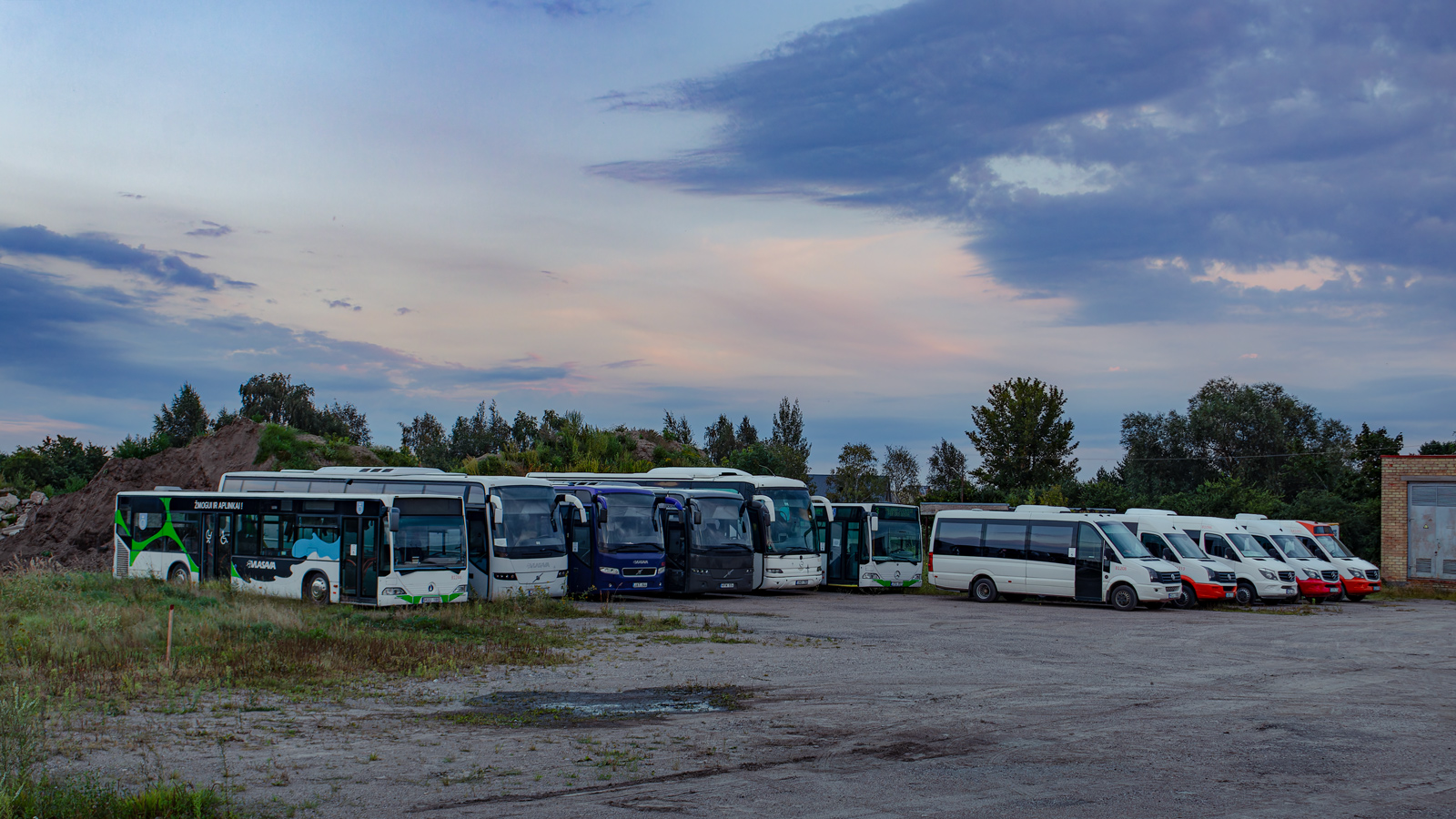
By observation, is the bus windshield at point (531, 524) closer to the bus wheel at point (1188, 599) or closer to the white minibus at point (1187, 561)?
the white minibus at point (1187, 561)

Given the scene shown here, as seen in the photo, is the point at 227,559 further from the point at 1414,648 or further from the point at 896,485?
the point at 896,485

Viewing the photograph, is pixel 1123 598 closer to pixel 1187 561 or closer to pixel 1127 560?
pixel 1127 560

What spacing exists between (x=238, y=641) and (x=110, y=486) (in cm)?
3953

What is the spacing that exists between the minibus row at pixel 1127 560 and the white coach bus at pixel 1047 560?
0.02 metres

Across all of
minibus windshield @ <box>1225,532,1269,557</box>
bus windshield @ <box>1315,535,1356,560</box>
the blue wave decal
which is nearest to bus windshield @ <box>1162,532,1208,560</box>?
minibus windshield @ <box>1225,532,1269,557</box>

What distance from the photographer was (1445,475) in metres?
36.8

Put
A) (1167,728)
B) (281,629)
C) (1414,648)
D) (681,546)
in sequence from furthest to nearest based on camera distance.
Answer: (681,546) < (1414,648) < (281,629) < (1167,728)

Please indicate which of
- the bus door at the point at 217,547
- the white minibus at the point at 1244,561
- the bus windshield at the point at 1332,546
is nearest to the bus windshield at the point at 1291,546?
the white minibus at the point at 1244,561

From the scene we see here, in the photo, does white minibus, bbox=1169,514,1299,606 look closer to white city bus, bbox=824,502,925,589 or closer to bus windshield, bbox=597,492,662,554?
white city bus, bbox=824,502,925,589

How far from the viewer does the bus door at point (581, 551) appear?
2617 cm

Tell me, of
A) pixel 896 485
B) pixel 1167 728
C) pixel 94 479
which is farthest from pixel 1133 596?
pixel 896 485

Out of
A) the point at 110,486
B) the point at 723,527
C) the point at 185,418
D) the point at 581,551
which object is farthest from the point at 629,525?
the point at 185,418

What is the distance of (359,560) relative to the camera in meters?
21.0

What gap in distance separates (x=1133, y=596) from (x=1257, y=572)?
205 inches
